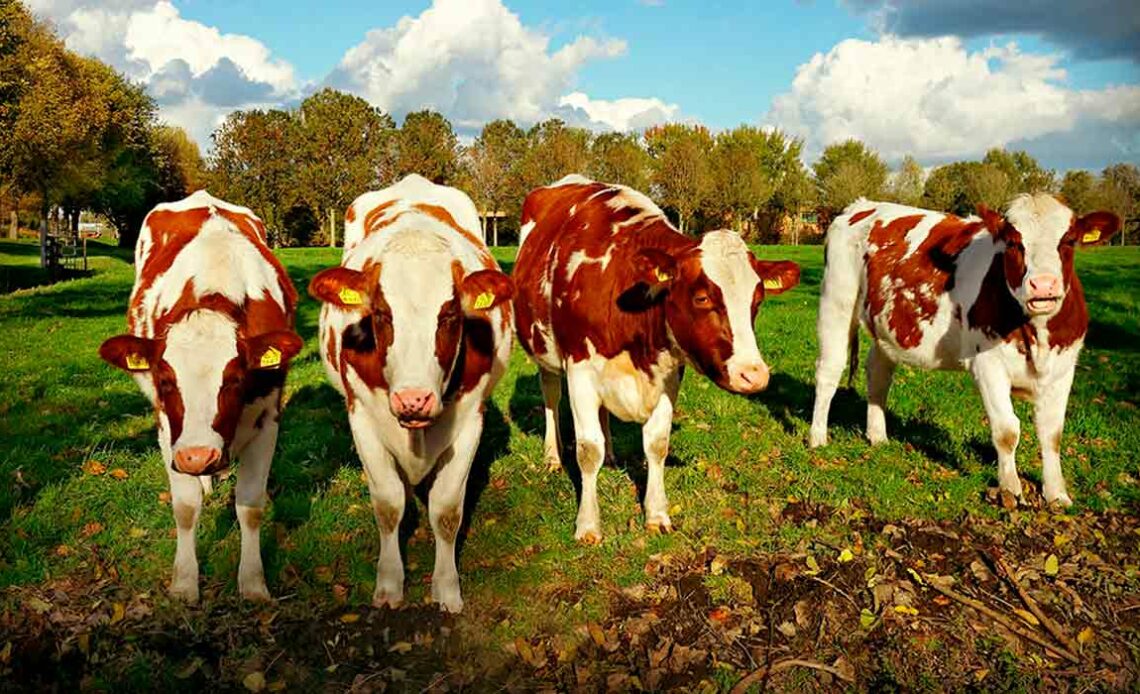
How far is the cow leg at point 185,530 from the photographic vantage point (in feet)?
16.9

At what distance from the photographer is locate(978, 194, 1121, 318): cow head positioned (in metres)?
6.22

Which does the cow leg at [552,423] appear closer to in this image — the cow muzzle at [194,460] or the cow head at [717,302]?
the cow head at [717,302]

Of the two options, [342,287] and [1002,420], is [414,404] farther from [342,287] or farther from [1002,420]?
[1002,420]

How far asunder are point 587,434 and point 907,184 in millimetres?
81256

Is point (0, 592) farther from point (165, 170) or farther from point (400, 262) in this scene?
point (165, 170)

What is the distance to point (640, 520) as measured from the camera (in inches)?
257

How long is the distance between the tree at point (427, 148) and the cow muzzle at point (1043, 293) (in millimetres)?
53560

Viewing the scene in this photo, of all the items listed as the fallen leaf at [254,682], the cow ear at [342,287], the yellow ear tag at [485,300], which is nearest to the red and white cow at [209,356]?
the cow ear at [342,287]

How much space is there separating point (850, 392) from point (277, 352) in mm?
7788

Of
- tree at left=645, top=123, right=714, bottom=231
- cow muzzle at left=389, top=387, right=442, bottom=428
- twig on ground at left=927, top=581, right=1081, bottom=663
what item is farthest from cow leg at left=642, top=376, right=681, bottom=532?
tree at left=645, top=123, right=714, bottom=231

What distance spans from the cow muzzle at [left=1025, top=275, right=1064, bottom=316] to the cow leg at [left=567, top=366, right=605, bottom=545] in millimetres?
3234

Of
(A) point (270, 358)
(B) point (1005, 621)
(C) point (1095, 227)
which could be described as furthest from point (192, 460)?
(C) point (1095, 227)

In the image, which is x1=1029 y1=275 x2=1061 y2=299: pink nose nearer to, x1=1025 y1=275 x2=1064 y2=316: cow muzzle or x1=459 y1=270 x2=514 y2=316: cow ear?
x1=1025 y1=275 x2=1064 y2=316: cow muzzle

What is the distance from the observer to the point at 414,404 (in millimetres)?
4281
